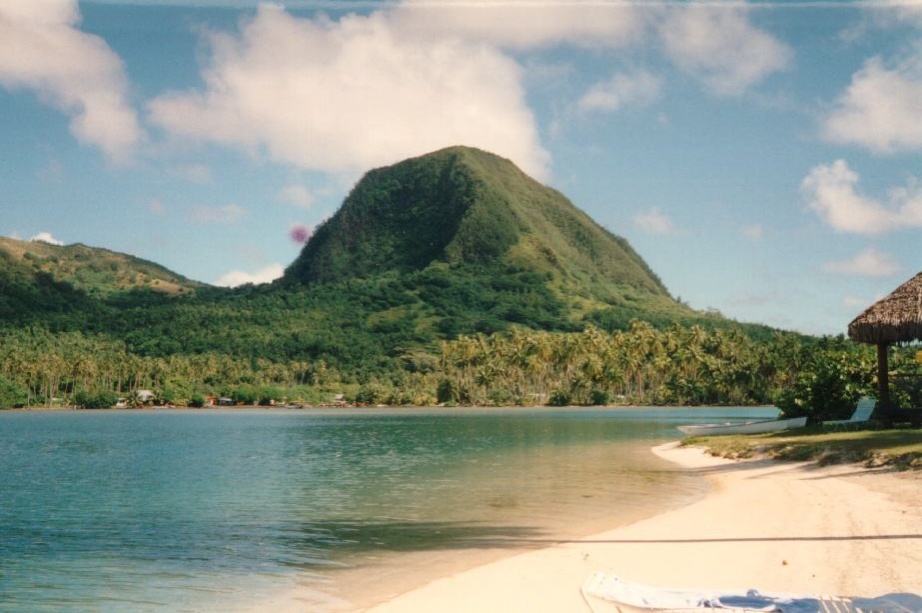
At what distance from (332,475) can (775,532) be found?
20.8m

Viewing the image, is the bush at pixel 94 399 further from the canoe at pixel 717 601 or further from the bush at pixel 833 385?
the canoe at pixel 717 601

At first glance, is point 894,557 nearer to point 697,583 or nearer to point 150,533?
point 697,583

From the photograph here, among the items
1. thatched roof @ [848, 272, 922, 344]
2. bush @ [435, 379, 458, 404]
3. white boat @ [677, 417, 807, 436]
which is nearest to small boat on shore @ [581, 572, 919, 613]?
thatched roof @ [848, 272, 922, 344]

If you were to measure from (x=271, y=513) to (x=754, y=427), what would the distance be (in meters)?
23.7

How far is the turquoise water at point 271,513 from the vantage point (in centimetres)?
1358

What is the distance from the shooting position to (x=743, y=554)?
500 inches

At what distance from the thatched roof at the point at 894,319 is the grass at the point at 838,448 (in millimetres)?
2911

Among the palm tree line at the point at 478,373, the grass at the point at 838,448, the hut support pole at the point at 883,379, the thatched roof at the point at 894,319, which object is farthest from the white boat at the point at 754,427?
the palm tree line at the point at 478,373

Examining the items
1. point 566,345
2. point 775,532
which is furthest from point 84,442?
point 566,345

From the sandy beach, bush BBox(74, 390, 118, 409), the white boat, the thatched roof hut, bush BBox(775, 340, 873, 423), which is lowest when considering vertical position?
bush BBox(74, 390, 118, 409)

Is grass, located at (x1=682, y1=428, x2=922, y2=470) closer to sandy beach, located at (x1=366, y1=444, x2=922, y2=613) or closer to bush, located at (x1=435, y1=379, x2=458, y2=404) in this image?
sandy beach, located at (x1=366, y1=444, x2=922, y2=613)

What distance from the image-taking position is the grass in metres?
20.6

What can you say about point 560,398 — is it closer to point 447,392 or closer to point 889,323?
point 447,392

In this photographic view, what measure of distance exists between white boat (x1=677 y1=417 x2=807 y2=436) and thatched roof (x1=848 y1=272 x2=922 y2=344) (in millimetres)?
8096
